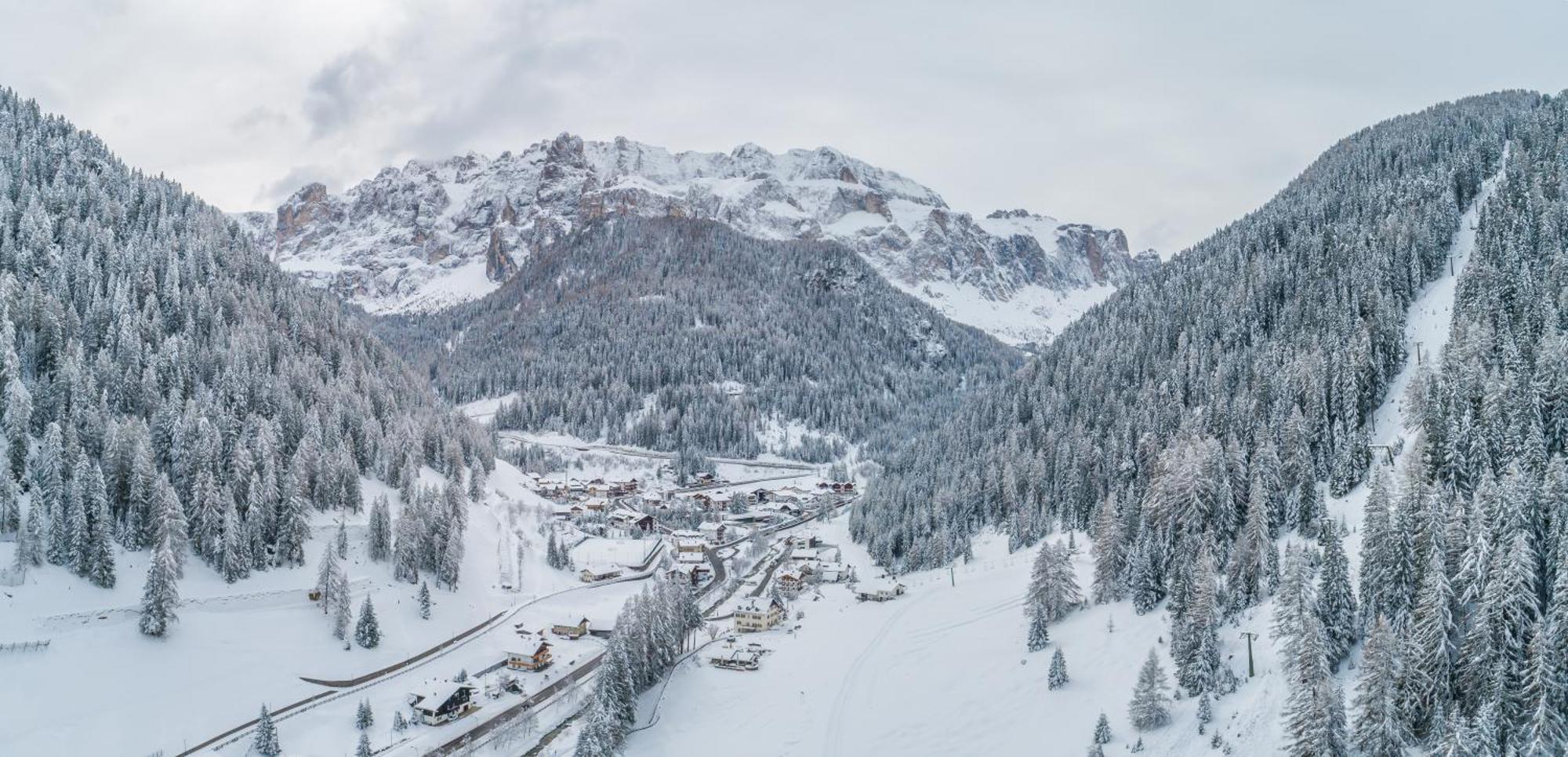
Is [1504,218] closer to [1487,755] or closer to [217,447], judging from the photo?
[1487,755]

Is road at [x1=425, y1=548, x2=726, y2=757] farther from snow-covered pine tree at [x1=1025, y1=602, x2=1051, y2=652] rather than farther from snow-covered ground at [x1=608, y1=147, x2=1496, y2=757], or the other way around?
snow-covered pine tree at [x1=1025, y1=602, x2=1051, y2=652]

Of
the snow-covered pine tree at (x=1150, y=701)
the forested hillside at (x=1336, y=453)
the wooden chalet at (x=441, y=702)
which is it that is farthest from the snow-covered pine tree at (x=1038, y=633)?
the wooden chalet at (x=441, y=702)

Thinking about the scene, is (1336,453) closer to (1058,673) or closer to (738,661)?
(1058,673)

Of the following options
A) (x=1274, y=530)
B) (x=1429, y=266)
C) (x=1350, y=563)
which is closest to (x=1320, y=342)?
(x=1429, y=266)

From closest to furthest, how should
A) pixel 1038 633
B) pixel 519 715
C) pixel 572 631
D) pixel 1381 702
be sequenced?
1. pixel 1381 702
2. pixel 519 715
3. pixel 1038 633
4. pixel 572 631

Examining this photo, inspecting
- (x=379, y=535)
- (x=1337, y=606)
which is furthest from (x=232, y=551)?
(x=1337, y=606)

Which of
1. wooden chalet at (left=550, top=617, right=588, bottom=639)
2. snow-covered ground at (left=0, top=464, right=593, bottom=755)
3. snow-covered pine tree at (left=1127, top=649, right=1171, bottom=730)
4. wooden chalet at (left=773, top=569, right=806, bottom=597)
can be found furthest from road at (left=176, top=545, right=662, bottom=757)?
snow-covered pine tree at (left=1127, top=649, right=1171, bottom=730)
